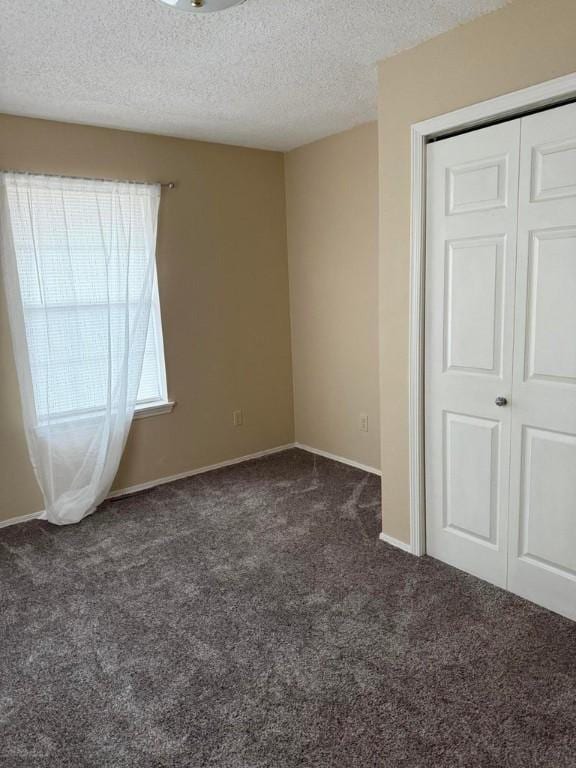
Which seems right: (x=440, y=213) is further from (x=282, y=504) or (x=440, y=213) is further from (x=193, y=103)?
(x=282, y=504)

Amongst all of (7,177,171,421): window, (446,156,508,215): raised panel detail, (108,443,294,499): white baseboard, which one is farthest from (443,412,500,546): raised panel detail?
(7,177,171,421): window

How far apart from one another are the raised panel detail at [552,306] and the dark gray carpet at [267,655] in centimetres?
105

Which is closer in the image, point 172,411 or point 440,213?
point 440,213

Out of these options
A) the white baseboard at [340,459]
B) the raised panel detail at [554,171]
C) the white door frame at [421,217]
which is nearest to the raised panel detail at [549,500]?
the white door frame at [421,217]

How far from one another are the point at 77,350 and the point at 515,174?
8.74 ft

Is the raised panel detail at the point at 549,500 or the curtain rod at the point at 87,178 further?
the curtain rod at the point at 87,178

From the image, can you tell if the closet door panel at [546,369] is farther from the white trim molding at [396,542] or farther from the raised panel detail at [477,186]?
the white trim molding at [396,542]

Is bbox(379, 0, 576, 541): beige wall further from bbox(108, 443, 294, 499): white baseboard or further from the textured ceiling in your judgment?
bbox(108, 443, 294, 499): white baseboard

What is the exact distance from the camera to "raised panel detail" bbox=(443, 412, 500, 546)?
2.47 meters

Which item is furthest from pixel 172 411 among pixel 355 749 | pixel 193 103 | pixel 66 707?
pixel 355 749

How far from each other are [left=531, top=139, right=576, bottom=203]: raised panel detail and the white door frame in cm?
18

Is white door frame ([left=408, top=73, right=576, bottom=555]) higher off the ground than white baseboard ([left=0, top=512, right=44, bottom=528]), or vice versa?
white door frame ([left=408, top=73, right=576, bottom=555])

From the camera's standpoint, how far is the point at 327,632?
2.28m

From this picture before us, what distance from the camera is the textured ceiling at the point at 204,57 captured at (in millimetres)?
2092
